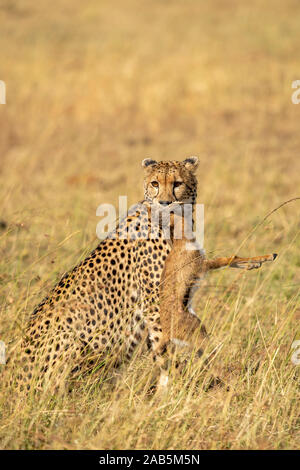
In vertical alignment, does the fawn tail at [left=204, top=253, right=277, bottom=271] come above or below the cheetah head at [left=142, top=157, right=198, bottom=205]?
below

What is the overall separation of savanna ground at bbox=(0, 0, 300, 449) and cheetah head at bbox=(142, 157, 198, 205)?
39 cm

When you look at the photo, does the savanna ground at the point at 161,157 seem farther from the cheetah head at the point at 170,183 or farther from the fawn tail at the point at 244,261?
the cheetah head at the point at 170,183

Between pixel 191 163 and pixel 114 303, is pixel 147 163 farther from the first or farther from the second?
pixel 114 303

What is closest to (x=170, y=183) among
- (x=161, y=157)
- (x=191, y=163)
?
(x=191, y=163)

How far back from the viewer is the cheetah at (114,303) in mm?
3127

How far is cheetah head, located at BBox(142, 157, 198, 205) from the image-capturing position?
3303 mm

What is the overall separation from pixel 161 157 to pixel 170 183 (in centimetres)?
606

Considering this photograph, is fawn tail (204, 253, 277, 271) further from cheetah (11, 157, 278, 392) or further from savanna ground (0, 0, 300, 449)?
savanna ground (0, 0, 300, 449)

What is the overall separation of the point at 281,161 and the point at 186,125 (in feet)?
7.63

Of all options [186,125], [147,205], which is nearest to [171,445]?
[147,205]

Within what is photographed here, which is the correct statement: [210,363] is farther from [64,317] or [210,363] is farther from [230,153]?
[230,153]

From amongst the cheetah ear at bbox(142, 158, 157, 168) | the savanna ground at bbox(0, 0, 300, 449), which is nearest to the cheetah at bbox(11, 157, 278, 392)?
the cheetah ear at bbox(142, 158, 157, 168)

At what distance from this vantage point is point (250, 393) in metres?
3.15

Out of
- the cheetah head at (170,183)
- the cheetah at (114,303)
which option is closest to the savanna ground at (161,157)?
the cheetah at (114,303)
